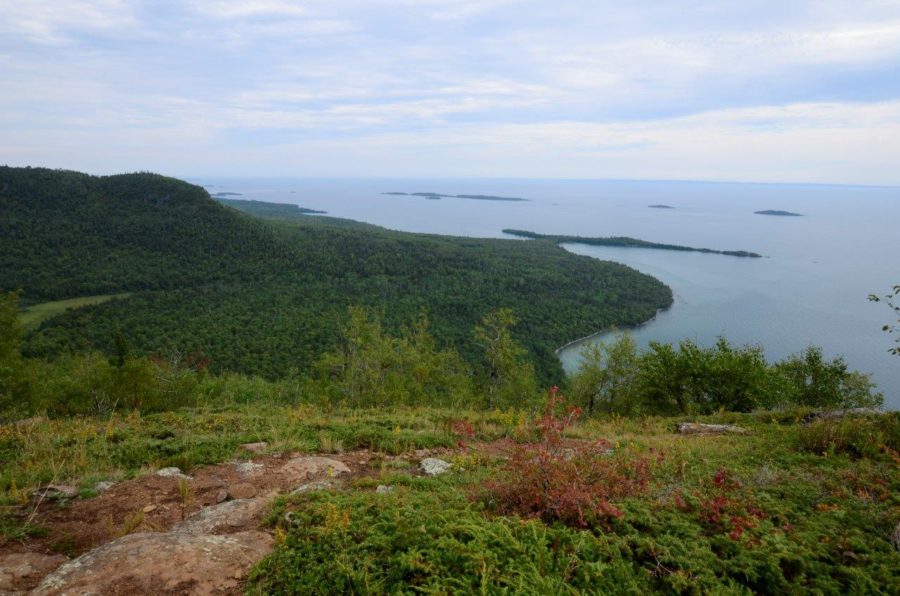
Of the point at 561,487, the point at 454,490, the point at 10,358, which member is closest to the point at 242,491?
the point at 454,490

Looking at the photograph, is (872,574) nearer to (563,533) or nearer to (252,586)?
(563,533)

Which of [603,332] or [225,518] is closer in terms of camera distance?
[225,518]

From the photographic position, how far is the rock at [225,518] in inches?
189

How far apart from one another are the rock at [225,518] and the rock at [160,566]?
423mm

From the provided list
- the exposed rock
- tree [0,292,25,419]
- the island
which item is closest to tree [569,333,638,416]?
the exposed rock

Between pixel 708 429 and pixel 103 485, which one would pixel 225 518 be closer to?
pixel 103 485

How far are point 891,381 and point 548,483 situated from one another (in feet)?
197

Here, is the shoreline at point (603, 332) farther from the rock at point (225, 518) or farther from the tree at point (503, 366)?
the rock at point (225, 518)

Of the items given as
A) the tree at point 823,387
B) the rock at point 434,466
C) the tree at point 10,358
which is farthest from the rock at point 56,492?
the tree at point 823,387

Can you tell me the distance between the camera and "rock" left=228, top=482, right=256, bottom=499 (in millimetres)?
5922

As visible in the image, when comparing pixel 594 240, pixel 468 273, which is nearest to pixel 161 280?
pixel 468 273

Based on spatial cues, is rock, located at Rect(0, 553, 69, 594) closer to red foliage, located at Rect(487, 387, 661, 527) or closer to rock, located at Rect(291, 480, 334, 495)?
rock, located at Rect(291, 480, 334, 495)

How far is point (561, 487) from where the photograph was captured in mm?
4586

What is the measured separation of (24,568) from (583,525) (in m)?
5.08
